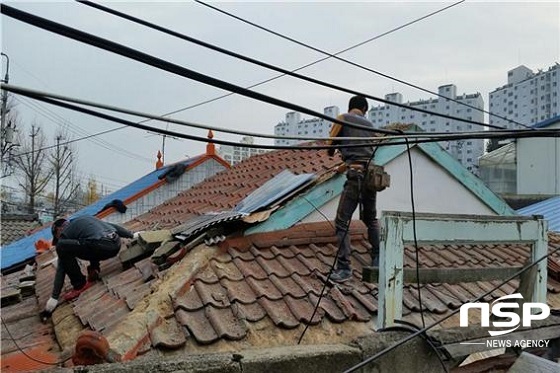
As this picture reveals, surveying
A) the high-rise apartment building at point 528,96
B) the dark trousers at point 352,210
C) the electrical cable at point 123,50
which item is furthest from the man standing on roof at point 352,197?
the high-rise apartment building at point 528,96

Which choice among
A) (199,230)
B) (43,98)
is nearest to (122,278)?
(199,230)

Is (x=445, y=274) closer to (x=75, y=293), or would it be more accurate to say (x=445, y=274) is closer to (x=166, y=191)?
(x=75, y=293)

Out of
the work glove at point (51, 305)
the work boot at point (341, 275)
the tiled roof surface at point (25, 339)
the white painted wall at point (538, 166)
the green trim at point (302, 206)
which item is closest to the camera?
the tiled roof surface at point (25, 339)

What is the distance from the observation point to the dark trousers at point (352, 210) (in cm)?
442

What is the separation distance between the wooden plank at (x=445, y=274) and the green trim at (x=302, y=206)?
68.5 inches

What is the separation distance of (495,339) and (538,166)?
19506 millimetres

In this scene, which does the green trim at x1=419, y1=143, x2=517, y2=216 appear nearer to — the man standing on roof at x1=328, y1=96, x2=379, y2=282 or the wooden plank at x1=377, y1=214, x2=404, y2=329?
the man standing on roof at x1=328, y1=96, x2=379, y2=282

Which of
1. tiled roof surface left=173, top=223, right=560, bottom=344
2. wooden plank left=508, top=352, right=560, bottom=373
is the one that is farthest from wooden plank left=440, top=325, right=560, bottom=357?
tiled roof surface left=173, top=223, right=560, bottom=344

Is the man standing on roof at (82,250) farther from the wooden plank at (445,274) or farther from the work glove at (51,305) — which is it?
the wooden plank at (445,274)

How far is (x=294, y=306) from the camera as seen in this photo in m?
3.77

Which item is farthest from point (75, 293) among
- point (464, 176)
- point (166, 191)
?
point (166, 191)

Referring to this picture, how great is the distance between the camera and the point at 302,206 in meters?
5.06

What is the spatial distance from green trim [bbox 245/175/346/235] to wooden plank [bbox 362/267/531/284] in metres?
1.74

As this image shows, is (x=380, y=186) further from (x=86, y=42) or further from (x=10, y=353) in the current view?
(x=10, y=353)
